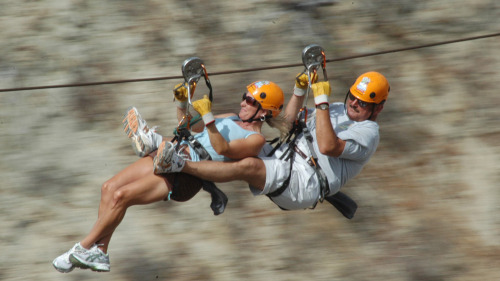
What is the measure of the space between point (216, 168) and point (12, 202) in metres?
4.22

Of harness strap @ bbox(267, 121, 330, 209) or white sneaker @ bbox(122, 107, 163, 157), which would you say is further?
harness strap @ bbox(267, 121, 330, 209)

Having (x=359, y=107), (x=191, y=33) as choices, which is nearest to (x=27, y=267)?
(x=191, y=33)

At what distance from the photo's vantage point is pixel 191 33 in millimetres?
8945

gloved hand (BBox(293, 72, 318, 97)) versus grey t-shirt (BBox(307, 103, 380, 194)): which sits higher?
gloved hand (BBox(293, 72, 318, 97))

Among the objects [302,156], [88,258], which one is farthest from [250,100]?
[88,258]

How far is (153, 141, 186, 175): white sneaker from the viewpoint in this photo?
4832mm

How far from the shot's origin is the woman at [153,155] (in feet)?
16.5

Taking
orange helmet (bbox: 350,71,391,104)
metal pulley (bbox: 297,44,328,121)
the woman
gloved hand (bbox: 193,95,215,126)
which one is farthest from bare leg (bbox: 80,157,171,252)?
orange helmet (bbox: 350,71,391,104)

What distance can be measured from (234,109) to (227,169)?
3519 mm

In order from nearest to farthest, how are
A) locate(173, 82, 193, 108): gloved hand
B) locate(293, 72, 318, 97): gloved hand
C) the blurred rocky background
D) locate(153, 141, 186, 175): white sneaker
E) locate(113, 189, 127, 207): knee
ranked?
locate(153, 141, 186, 175): white sneaker
locate(113, 189, 127, 207): knee
locate(173, 82, 193, 108): gloved hand
locate(293, 72, 318, 97): gloved hand
the blurred rocky background

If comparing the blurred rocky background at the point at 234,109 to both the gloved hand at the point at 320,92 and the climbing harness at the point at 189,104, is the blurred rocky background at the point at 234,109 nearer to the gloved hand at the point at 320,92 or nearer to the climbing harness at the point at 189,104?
the climbing harness at the point at 189,104

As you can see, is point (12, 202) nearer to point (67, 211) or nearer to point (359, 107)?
point (67, 211)

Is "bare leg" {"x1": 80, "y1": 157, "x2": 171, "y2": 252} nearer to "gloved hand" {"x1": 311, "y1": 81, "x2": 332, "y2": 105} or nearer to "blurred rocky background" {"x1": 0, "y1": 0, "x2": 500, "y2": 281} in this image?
"gloved hand" {"x1": 311, "y1": 81, "x2": 332, "y2": 105}

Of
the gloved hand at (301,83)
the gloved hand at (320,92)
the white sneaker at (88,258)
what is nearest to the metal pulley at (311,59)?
the gloved hand at (320,92)
